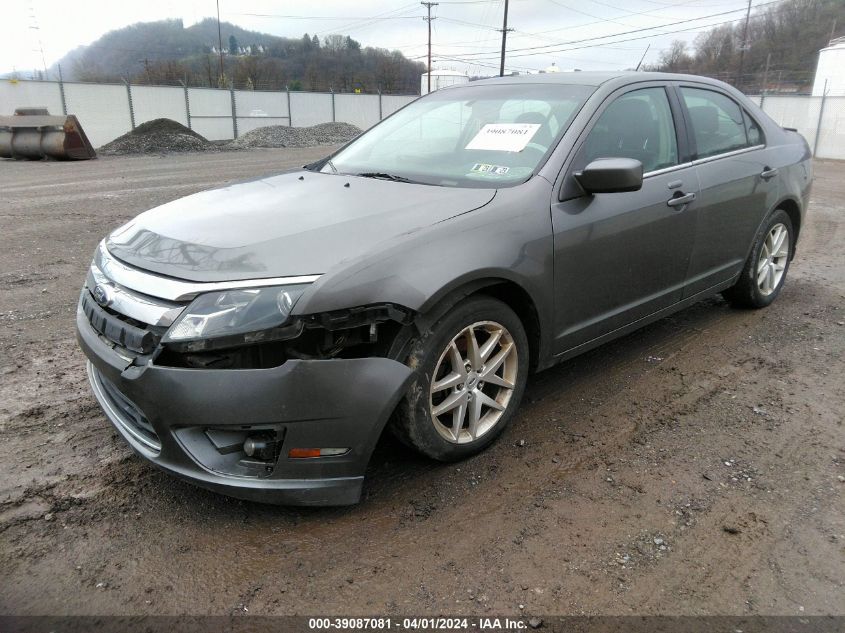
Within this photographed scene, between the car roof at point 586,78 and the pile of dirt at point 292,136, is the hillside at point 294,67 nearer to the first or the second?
the pile of dirt at point 292,136

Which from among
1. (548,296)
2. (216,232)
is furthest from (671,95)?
(216,232)

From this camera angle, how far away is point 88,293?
9.44 feet

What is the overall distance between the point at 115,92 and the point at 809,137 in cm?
2757

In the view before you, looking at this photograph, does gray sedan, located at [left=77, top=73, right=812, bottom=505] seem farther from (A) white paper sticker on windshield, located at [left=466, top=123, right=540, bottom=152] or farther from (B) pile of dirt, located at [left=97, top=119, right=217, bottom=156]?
(B) pile of dirt, located at [left=97, top=119, right=217, bottom=156]

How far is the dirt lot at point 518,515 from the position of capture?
218 centimetres

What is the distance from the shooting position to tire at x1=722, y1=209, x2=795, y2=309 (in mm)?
4664

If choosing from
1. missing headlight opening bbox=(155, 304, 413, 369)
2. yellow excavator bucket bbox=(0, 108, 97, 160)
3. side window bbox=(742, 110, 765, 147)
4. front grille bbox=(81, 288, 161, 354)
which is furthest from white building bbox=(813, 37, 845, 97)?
front grille bbox=(81, 288, 161, 354)

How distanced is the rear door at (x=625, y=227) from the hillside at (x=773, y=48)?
5077 cm

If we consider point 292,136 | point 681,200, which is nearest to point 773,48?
point 292,136

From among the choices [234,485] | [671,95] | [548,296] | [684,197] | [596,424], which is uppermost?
[671,95]

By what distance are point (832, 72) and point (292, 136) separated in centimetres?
2869

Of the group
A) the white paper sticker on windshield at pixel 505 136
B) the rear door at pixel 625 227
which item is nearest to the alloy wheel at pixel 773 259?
the rear door at pixel 625 227

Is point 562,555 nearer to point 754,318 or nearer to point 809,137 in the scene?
point 754,318

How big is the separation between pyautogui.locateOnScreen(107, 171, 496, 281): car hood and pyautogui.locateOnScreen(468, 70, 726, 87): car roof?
116 cm
